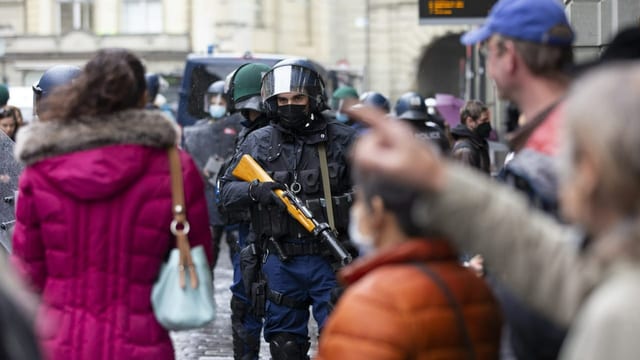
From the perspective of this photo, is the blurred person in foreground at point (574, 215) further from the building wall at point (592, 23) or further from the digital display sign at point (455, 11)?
the digital display sign at point (455, 11)

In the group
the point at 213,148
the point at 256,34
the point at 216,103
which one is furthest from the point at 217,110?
the point at 256,34

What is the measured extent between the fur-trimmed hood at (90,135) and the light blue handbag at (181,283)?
0.09m

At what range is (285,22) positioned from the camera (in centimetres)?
4697

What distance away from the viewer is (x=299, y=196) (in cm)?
705

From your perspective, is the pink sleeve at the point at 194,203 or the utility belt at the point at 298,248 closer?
the pink sleeve at the point at 194,203

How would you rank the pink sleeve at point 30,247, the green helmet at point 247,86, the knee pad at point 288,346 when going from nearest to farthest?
the pink sleeve at point 30,247 → the knee pad at point 288,346 → the green helmet at point 247,86

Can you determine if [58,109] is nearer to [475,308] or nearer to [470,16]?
[475,308]

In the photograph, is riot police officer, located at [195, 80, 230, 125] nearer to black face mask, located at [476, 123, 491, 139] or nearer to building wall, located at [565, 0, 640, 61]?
black face mask, located at [476, 123, 491, 139]

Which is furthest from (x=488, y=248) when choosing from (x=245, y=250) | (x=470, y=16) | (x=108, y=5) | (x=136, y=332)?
(x=108, y=5)

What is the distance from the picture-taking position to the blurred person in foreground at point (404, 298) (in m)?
3.02

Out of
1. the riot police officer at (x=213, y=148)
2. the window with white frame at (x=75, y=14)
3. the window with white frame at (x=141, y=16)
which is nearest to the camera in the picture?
the riot police officer at (x=213, y=148)

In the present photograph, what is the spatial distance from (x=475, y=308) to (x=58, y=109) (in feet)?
5.95

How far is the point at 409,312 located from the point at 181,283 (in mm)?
1469

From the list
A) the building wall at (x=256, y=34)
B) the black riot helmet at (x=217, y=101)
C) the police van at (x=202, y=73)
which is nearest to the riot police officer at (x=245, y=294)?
the black riot helmet at (x=217, y=101)
